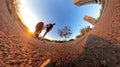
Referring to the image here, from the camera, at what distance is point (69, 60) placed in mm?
3641

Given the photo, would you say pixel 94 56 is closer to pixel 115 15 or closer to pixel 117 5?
pixel 115 15

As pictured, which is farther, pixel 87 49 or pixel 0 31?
pixel 87 49

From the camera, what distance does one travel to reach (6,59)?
2609 mm

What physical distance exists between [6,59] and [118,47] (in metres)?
2.20

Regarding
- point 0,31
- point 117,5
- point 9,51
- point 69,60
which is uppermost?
point 117,5

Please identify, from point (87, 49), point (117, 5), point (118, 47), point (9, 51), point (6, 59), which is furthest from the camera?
point (117, 5)

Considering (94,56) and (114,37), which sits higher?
(114,37)

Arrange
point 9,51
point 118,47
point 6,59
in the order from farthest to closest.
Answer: point 118,47 < point 9,51 < point 6,59

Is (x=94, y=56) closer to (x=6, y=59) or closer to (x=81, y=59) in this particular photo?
(x=81, y=59)

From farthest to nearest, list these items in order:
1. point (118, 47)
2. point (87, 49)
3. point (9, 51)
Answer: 1. point (87, 49)
2. point (118, 47)
3. point (9, 51)

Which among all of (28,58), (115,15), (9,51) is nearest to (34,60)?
(28,58)

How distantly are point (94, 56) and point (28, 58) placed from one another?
4.64 feet

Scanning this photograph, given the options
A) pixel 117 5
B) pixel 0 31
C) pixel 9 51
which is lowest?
pixel 9 51

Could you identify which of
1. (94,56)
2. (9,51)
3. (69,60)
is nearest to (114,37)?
(94,56)
